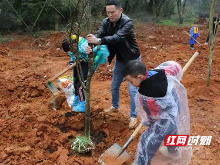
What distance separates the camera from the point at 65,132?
301 centimetres

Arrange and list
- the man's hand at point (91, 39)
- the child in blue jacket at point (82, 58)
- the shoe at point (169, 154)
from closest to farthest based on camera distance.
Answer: the man's hand at point (91, 39) → the shoe at point (169, 154) → the child in blue jacket at point (82, 58)

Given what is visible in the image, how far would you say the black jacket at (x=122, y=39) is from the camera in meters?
2.48

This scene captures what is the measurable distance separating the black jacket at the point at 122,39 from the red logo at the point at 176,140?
1172 millimetres

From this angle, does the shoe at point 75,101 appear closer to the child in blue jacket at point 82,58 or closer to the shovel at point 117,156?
the child in blue jacket at point 82,58

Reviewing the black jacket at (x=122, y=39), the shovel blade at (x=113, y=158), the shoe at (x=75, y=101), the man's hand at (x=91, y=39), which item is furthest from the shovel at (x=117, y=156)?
the shoe at (x=75, y=101)

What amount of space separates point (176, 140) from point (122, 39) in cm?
135

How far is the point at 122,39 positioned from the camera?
252cm

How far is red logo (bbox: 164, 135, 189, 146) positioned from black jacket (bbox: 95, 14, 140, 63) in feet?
3.85

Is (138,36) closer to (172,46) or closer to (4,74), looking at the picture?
(172,46)

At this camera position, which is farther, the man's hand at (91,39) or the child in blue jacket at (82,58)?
the child in blue jacket at (82,58)

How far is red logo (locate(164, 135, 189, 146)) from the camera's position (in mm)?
2139

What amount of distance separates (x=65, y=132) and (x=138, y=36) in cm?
913

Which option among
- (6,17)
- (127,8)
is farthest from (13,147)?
(127,8)

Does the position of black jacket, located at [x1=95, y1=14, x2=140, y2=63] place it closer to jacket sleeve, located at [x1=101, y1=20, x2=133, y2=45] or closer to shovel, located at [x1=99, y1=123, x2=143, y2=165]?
jacket sleeve, located at [x1=101, y1=20, x2=133, y2=45]
